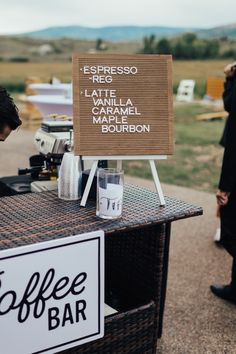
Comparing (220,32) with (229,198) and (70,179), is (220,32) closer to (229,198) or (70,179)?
(229,198)

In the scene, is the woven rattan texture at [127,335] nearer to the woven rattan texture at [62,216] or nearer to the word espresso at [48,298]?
the word espresso at [48,298]

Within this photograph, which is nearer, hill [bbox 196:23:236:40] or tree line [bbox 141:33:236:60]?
tree line [bbox 141:33:236:60]

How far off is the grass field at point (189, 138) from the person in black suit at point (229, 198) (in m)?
1.05

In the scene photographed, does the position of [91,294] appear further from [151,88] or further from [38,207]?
[151,88]

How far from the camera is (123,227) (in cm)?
204

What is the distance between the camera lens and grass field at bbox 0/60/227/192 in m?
7.14

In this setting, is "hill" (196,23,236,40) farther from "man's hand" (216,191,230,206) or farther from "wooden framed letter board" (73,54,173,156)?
"wooden framed letter board" (73,54,173,156)

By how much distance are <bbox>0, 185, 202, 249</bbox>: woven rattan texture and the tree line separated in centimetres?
1931

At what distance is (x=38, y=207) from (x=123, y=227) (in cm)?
48

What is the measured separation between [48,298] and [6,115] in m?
0.92

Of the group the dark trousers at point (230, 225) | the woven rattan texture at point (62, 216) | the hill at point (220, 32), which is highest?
the hill at point (220, 32)

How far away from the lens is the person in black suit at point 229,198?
2895 millimetres

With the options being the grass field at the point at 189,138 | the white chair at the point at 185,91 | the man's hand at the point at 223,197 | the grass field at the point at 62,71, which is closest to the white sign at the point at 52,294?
the grass field at the point at 189,138

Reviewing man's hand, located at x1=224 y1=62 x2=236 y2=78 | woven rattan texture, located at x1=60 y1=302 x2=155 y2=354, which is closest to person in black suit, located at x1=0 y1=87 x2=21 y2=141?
woven rattan texture, located at x1=60 y1=302 x2=155 y2=354
